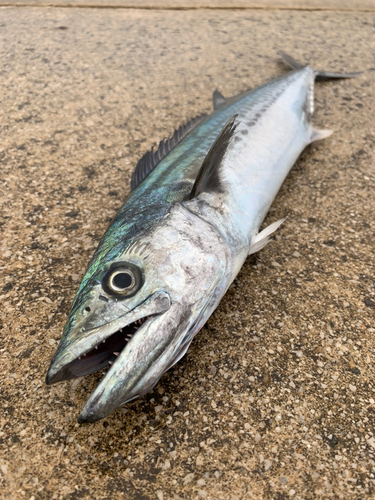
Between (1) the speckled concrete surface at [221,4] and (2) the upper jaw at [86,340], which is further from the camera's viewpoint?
(1) the speckled concrete surface at [221,4]

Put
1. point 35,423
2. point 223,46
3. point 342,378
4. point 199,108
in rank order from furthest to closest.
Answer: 1. point 223,46
2. point 199,108
3. point 342,378
4. point 35,423

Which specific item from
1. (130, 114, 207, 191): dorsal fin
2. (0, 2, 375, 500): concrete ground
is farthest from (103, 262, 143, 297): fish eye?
(130, 114, 207, 191): dorsal fin

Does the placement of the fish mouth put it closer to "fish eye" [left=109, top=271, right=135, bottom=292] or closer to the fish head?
the fish head

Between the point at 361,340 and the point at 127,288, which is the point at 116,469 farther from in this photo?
the point at 361,340

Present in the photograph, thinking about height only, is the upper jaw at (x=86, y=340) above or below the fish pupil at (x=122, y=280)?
below

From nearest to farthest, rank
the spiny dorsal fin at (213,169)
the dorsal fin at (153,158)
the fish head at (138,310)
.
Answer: the fish head at (138,310), the spiny dorsal fin at (213,169), the dorsal fin at (153,158)

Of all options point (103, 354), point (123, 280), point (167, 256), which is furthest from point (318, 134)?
point (103, 354)

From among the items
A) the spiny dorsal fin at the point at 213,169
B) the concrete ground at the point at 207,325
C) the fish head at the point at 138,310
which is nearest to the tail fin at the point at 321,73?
the concrete ground at the point at 207,325

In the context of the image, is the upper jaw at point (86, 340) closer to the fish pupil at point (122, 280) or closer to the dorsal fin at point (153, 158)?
the fish pupil at point (122, 280)

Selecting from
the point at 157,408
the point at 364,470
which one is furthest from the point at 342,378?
the point at 157,408
